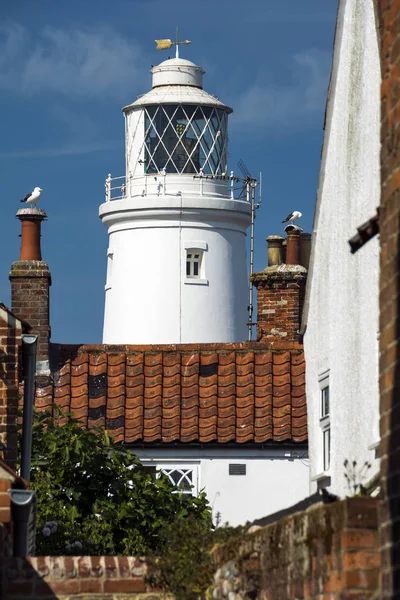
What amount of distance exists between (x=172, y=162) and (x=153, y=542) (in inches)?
853

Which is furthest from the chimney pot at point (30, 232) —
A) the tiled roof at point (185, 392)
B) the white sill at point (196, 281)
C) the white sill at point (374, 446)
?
the white sill at point (374, 446)

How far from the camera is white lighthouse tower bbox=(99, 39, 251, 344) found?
36.1 m

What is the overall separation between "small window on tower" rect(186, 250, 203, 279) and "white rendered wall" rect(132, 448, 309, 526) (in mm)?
15263

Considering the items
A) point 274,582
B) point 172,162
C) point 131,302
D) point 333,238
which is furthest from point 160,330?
point 274,582

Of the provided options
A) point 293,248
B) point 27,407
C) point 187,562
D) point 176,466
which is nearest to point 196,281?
point 293,248

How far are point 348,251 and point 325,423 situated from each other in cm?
280

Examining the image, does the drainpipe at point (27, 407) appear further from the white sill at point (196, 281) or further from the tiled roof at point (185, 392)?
the white sill at point (196, 281)

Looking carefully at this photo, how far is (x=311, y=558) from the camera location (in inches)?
295

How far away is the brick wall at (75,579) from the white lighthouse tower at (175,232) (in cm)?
2517

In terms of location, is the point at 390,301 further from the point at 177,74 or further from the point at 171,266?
the point at 177,74

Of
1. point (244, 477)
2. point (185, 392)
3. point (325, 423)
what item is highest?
point (185, 392)

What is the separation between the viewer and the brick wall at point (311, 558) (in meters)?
6.74

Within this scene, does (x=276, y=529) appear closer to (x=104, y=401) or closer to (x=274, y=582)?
(x=274, y=582)

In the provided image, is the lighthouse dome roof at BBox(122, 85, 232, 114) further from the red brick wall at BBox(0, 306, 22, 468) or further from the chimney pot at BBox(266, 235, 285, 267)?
the red brick wall at BBox(0, 306, 22, 468)
